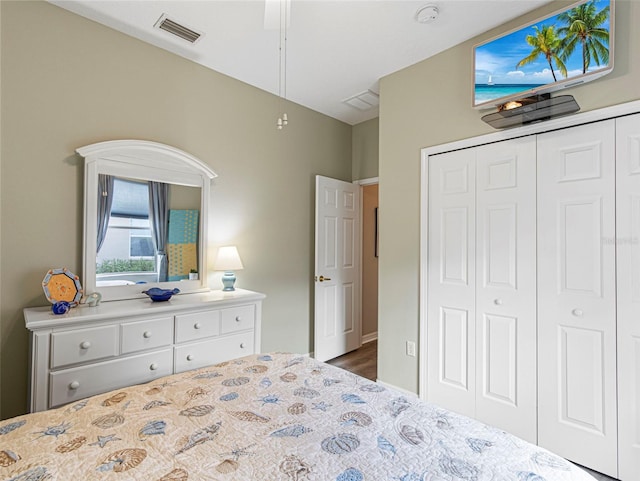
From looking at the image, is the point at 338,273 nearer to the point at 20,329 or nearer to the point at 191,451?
the point at 20,329

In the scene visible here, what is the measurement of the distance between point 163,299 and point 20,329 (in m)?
0.81

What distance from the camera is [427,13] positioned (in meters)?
2.17

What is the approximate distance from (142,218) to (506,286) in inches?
106

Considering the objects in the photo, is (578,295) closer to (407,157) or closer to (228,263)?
(407,157)

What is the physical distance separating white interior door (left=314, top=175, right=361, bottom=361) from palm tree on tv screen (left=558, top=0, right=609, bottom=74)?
7.57 feet

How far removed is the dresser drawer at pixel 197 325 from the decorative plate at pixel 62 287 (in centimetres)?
63

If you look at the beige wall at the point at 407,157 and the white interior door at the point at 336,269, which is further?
the white interior door at the point at 336,269

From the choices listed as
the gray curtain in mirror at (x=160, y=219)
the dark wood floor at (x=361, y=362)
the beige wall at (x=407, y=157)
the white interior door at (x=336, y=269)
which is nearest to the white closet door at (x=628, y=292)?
the beige wall at (x=407, y=157)

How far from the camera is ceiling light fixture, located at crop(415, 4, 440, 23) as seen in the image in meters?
2.13

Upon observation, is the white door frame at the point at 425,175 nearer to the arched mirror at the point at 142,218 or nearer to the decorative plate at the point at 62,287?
the arched mirror at the point at 142,218

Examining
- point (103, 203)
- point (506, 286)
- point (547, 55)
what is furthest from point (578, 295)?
point (103, 203)

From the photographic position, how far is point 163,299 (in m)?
2.35

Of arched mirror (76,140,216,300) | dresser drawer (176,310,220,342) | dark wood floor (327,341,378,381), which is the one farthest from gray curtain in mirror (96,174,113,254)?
dark wood floor (327,341,378,381)

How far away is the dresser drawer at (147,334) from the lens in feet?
6.71
